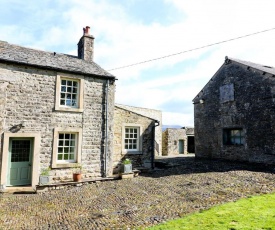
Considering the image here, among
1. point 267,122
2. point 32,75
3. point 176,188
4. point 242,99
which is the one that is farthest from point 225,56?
point 32,75

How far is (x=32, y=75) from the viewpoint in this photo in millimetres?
10797

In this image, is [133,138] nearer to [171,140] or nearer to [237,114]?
[237,114]

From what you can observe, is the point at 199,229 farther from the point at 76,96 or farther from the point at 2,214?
the point at 76,96

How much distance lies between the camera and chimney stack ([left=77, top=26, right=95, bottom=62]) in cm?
1402

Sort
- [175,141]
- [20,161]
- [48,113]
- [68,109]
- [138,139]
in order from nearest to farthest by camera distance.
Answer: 1. [20,161]
2. [48,113]
3. [68,109]
4. [138,139]
5. [175,141]

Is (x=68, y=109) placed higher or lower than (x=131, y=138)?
higher

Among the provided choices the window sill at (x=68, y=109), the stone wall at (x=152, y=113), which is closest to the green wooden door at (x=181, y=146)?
the stone wall at (x=152, y=113)

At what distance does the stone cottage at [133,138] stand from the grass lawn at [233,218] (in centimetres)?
752

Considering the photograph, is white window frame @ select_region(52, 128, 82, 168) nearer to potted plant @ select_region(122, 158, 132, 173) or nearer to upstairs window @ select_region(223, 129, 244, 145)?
potted plant @ select_region(122, 158, 132, 173)

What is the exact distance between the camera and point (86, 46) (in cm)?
1423

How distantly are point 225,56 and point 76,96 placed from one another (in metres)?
13.7

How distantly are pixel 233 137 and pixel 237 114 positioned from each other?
6.59 feet

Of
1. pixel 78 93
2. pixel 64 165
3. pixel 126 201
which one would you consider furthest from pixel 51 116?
pixel 126 201

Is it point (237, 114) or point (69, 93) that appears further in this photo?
point (237, 114)
